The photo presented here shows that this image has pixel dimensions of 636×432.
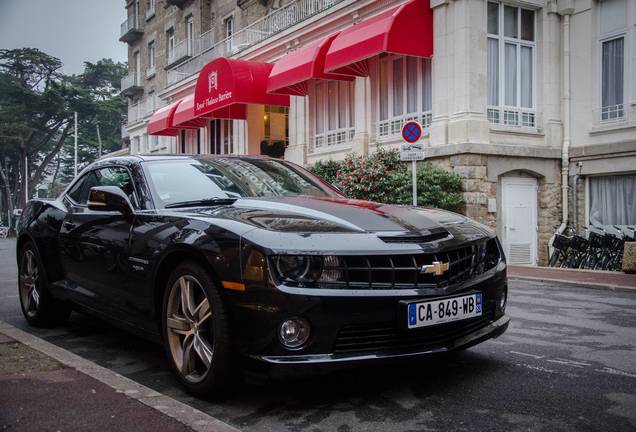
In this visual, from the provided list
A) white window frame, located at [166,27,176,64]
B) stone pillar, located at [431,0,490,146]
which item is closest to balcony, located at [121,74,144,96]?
white window frame, located at [166,27,176,64]

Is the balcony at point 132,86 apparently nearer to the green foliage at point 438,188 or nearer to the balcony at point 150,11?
the balcony at point 150,11

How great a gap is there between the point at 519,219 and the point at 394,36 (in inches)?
204

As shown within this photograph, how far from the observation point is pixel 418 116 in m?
15.7

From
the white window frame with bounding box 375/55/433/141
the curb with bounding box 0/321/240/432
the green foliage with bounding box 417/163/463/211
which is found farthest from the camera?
the white window frame with bounding box 375/55/433/141

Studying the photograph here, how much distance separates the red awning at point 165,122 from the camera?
2612 centimetres

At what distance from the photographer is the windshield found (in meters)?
4.36

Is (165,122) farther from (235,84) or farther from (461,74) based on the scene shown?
(461,74)

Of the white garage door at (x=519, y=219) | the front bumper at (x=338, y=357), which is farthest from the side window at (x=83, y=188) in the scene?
the white garage door at (x=519, y=219)

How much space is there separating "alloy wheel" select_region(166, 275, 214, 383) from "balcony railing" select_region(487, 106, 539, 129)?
1192cm

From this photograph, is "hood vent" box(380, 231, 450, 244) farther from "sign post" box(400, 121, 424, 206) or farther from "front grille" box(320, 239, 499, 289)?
"sign post" box(400, 121, 424, 206)

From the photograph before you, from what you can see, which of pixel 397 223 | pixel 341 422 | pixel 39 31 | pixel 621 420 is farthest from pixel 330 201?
pixel 39 31

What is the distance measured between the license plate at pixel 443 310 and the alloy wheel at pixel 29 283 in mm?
4025

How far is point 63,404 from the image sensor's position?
3.36m

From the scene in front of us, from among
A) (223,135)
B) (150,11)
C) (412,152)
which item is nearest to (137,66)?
(150,11)
